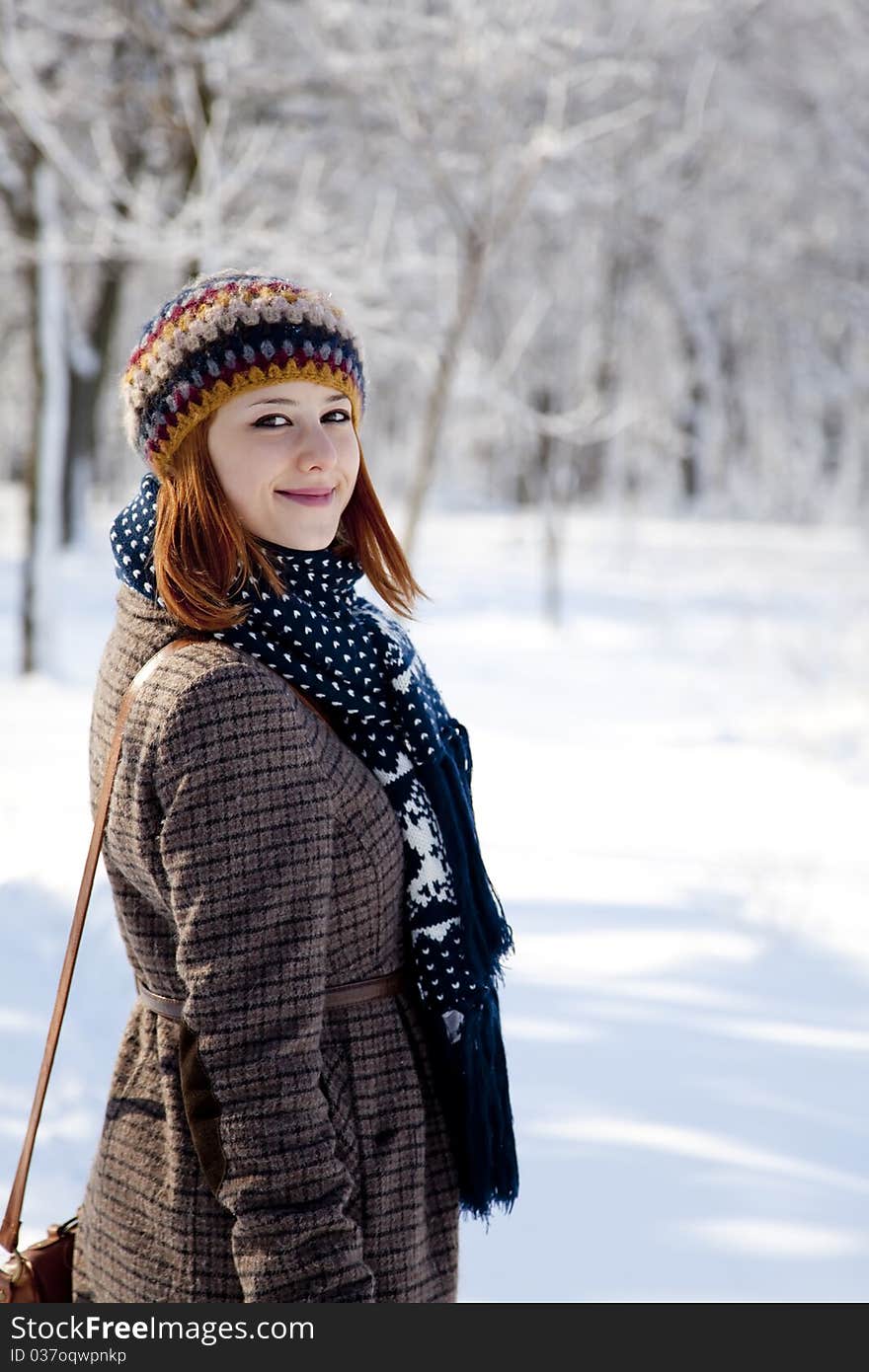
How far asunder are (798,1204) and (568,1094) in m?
0.66

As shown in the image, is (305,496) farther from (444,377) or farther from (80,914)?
(444,377)

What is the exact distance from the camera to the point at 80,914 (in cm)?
147

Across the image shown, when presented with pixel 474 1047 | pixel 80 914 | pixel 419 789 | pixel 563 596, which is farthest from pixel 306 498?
pixel 563 596

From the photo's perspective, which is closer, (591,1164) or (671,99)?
(591,1164)

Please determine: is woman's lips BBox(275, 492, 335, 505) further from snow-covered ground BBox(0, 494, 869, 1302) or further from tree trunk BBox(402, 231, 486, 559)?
tree trunk BBox(402, 231, 486, 559)

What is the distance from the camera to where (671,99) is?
52.5 ft

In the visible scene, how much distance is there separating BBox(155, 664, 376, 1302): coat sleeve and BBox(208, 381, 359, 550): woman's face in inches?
10.4

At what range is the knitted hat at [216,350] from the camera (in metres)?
1.46

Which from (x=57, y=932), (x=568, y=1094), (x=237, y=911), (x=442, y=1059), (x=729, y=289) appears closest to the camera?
(x=237, y=911)

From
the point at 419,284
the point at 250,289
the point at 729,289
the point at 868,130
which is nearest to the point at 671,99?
the point at 868,130

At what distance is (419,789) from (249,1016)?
1.23ft

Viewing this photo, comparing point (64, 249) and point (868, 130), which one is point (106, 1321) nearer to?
point (64, 249)

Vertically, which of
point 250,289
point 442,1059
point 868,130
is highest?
point 868,130

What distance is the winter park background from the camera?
308 cm
